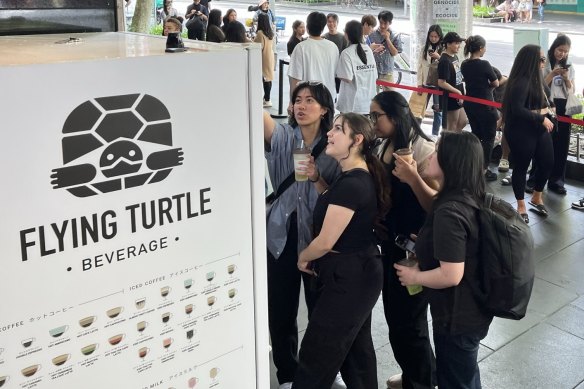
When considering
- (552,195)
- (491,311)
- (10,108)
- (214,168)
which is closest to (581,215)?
(552,195)

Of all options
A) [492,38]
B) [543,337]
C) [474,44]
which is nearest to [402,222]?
[543,337]

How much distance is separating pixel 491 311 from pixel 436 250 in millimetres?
435

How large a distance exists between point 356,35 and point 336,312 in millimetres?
5519

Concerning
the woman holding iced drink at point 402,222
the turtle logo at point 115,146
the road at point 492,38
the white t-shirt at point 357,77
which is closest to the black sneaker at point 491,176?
the white t-shirt at point 357,77

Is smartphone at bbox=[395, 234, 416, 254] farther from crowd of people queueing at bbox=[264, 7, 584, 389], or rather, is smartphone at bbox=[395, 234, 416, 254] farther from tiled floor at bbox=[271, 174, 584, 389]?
tiled floor at bbox=[271, 174, 584, 389]

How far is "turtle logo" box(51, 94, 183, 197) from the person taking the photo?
5.44ft

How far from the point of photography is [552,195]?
26.4ft

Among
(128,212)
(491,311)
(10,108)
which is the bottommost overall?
(491,311)

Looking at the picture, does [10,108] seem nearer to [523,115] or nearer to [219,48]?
[219,48]

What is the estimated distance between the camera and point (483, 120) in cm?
814

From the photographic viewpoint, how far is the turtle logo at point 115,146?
5.44 feet

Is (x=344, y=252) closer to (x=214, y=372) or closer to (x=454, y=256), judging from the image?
(x=454, y=256)

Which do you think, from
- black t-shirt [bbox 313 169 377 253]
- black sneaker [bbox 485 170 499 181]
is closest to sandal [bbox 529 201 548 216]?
black sneaker [bbox 485 170 499 181]

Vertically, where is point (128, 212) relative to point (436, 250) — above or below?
above
